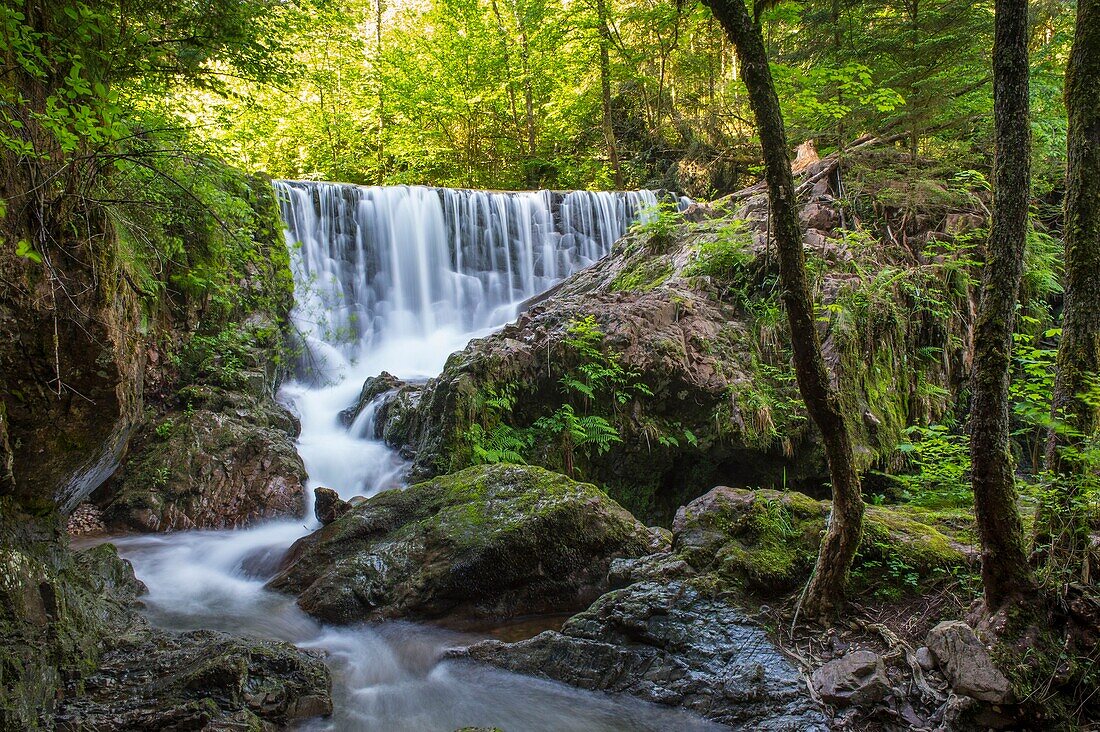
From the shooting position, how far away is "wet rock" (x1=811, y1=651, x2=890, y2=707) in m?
3.36

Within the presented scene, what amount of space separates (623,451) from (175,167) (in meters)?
5.69

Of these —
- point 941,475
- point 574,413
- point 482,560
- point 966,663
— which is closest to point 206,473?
point 482,560

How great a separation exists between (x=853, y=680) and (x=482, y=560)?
114 inches

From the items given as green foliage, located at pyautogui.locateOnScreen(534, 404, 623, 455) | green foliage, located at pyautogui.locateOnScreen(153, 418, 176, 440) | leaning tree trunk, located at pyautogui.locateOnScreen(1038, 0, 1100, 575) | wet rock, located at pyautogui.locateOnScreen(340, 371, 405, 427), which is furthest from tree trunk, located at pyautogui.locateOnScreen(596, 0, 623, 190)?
leaning tree trunk, located at pyautogui.locateOnScreen(1038, 0, 1100, 575)

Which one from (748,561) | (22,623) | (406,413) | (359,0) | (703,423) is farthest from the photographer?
(359,0)

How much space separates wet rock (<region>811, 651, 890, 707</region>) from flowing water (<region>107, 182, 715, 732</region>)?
29.4 inches

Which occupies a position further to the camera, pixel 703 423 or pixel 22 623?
pixel 703 423

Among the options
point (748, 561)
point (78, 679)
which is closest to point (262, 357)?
→ point (78, 679)

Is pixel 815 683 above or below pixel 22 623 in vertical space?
below

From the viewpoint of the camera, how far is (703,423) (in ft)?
25.0

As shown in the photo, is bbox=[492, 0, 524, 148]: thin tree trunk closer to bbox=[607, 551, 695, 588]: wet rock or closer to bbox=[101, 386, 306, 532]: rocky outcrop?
bbox=[101, 386, 306, 532]: rocky outcrop

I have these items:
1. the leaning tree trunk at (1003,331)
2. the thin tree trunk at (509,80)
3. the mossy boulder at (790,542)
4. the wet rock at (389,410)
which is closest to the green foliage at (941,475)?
the mossy boulder at (790,542)

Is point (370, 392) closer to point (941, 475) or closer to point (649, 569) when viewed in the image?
point (649, 569)

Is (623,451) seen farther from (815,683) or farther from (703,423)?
(815,683)
